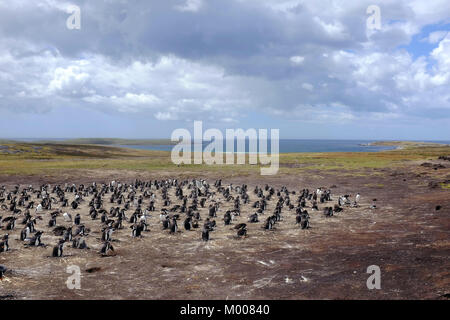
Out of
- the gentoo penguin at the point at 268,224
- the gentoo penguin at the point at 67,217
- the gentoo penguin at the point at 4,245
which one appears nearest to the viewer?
the gentoo penguin at the point at 4,245

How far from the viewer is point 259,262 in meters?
16.8

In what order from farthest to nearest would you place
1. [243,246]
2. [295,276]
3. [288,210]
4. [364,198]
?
[364,198] < [288,210] < [243,246] < [295,276]

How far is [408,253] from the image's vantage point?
17453mm

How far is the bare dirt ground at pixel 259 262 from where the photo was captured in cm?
1339

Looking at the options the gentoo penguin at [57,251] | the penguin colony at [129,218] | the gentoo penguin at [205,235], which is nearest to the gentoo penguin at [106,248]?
the penguin colony at [129,218]

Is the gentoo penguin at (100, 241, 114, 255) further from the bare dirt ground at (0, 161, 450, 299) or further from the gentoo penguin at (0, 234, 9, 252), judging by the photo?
the gentoo penguin at (0, 234, 9, 252)

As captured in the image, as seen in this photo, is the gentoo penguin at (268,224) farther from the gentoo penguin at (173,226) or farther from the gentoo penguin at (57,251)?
the gentoo penguin at (57,251)

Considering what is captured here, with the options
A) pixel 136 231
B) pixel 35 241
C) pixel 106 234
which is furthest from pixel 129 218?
pixel 35 241

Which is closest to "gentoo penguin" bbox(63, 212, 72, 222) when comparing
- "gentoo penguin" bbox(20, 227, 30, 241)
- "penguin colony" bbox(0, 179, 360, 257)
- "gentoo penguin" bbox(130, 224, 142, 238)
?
"penguin colony" bbox(0, 179, 360, 257)

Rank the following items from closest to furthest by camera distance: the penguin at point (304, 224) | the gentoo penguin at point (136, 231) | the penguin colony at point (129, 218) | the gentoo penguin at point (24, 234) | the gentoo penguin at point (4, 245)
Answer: the gentoo penguin at point (4, 245)
the gentoo penguin at point (24, 234)
the penguin colony at point (129, 218)
the gentoo penguin at point (136, 231)
the penguin at point (304, 224)
